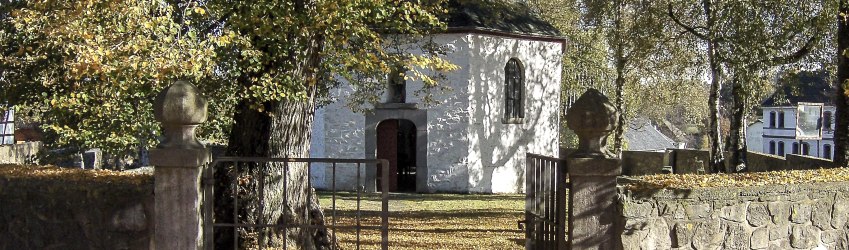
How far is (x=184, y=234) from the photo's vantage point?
6176 millimetres

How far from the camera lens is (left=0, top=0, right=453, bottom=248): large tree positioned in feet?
22.3

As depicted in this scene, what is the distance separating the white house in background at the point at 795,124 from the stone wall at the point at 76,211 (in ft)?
146

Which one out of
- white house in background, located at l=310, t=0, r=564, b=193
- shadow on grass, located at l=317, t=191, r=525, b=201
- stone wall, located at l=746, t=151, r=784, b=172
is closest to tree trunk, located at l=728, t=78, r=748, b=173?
stone wall, located at l=746, t=151, r=784, b=172

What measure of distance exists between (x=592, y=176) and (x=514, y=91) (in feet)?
51.2

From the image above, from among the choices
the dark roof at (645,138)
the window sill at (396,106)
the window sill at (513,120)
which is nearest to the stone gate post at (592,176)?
the window sill at (396,106)

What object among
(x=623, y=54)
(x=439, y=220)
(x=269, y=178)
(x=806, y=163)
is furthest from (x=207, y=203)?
(x=623, y=54)

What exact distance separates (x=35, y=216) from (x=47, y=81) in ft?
7.46

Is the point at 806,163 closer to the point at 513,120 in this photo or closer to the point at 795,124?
the point at 513,120

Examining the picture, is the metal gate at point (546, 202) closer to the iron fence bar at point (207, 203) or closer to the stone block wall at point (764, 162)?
the iron fence bar at point (207, 203)

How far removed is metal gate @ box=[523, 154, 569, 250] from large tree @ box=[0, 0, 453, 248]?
2.26m

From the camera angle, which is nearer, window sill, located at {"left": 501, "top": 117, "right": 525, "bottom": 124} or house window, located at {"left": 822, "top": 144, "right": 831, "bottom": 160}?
window sill, located at {"left": 501, "top": 117, "right": 525, "bottom": 124}

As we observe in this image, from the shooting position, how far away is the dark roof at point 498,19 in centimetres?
2053

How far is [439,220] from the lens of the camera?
45.4 ft

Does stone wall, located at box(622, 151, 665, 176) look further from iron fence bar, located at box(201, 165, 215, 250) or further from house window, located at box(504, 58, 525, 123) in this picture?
iron fence bar, located at box(201, 165, 215, 250)
